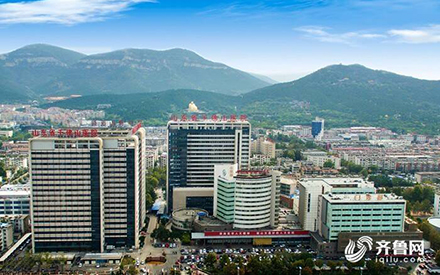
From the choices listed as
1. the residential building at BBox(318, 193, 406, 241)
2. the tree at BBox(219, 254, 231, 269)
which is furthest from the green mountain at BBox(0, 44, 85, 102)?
the residential building at BBox(318, 193, 406, 241)

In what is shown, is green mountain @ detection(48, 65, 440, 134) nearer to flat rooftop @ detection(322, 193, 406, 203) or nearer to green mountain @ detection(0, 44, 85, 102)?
green mountain @ detection(0, 44, 85, 102)

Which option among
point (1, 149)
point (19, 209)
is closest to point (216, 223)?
point (19, 209)

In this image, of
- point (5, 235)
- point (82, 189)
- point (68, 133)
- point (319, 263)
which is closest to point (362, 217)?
point (319, 263)

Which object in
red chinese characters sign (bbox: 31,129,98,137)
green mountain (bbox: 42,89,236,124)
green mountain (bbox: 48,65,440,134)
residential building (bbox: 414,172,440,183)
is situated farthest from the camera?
green mountain (bbox: 48,65,440,134)

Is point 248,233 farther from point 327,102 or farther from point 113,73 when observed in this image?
point 113,73

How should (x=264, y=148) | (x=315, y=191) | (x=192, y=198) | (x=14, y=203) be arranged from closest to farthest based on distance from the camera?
(x=315, y=191)
(x=14, y=203)
(x=192, y=198)
(x=264, y=148)
